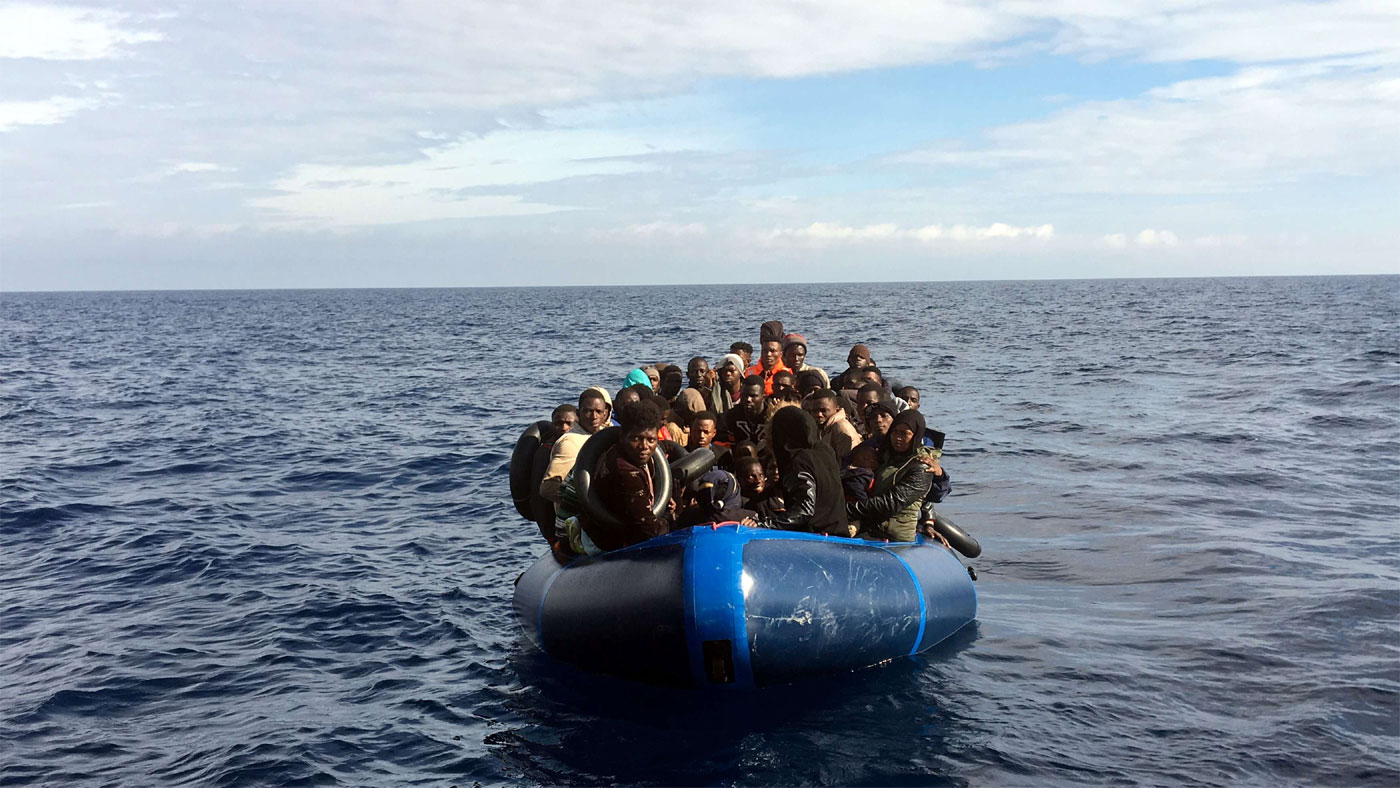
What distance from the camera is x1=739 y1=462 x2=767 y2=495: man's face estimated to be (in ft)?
29.2

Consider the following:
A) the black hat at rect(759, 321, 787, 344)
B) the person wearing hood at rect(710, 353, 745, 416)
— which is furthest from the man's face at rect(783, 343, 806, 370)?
the person wearing hood at rect(710, 353, 745, 416)

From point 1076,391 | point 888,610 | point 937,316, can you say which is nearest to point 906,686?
point 888,610

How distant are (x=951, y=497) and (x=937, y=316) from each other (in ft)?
212

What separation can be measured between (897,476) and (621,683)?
9.91ft

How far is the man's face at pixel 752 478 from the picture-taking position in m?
8.91

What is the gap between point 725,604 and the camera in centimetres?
797

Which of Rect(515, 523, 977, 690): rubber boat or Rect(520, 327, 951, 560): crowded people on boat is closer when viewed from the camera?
Rect(515, 523, 977, 690): rubber boat

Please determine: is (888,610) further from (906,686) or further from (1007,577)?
(1007,577)

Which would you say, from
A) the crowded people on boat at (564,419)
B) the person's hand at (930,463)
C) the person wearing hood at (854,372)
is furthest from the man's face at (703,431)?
the person wearing hood at (854,372)

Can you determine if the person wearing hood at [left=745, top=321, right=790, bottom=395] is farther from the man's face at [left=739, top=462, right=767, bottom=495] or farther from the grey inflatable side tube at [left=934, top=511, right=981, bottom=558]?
the man's face at [left=739, top=462, right=767, bottom=495]

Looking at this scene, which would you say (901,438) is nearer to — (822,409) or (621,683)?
(822,409)

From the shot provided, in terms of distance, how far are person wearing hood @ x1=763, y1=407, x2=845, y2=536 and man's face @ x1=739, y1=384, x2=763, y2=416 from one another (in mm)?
1763

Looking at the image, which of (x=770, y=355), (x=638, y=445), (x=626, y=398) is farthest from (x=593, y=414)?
(x=770, y=355)

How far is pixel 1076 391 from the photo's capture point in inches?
1177
